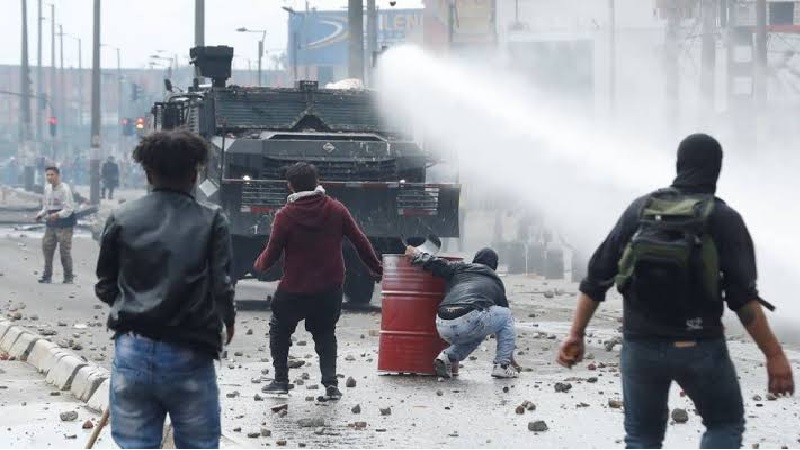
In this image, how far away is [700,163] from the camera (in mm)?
6480

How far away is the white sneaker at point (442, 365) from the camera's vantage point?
1274cm

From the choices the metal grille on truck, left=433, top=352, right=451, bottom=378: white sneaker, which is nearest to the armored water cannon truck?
the metal grille on truck

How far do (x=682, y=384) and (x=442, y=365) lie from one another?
6413mm

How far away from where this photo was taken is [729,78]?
46.4 meters

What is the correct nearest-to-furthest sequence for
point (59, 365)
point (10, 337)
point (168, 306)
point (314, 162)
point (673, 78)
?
point (168, 306)
point (59, 365)
point (10, 337)
point (314, 162)
point (673, 78)

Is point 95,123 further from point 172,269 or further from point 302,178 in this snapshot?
point 172,269

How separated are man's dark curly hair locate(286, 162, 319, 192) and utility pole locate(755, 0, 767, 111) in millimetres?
24254

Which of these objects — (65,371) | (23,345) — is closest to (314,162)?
(23,345)

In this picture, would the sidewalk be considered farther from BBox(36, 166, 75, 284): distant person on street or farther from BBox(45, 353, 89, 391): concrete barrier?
BBox(36, 166, 75, 284): distant person on street

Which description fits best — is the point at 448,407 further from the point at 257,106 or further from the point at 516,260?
the point at 516,260

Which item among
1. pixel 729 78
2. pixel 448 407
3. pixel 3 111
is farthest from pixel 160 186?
pixel 3 111

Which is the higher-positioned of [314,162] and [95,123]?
[95,123]

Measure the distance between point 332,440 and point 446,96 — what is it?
17.4 m

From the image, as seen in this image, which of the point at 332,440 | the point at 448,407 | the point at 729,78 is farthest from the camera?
the point at 729,78
